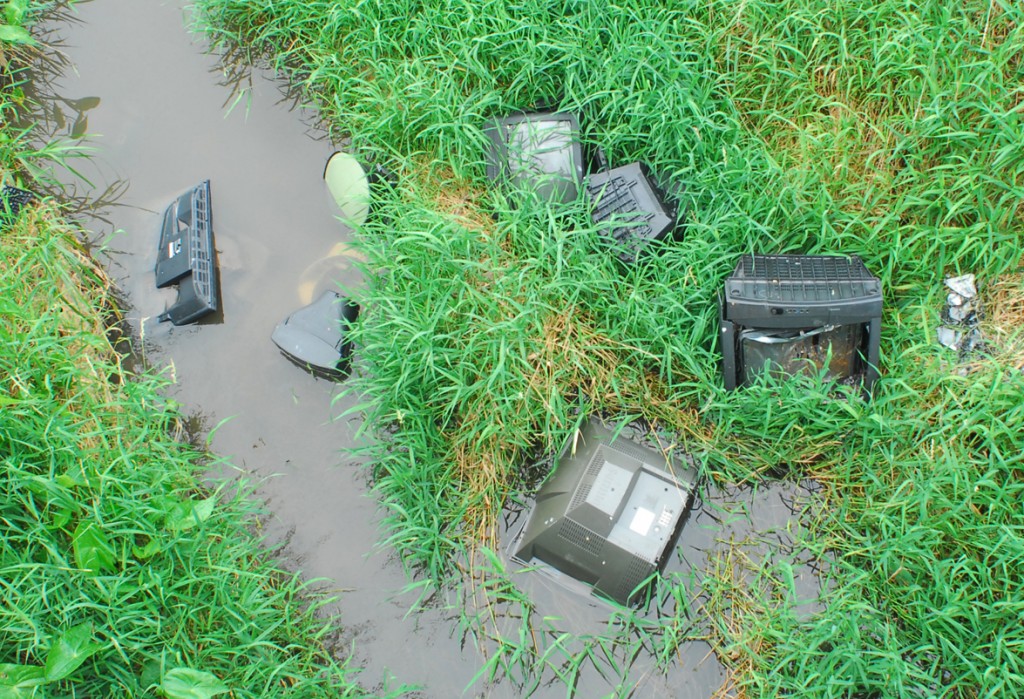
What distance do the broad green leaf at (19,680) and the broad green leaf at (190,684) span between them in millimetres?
337

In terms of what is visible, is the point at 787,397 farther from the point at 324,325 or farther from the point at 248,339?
the point at 248,339

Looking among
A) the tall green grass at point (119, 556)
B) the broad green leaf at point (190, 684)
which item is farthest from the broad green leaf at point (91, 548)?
the broad green leaf at point (190, 684)

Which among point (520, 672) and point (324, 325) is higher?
point (324, 325)

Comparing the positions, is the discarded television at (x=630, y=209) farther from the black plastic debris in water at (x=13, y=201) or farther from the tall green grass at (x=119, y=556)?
the black plastic debris in water at (x=13, y=201)

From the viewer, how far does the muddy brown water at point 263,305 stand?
7.71ft

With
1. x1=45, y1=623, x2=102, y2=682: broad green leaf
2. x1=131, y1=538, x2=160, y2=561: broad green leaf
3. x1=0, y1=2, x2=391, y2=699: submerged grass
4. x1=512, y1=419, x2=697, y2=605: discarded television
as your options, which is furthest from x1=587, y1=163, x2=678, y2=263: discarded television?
x1=45, y1=623, x2=102, y2=682: broad green leaf

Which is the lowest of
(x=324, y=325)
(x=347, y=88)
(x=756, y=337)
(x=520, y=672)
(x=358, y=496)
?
(x=520, y=672)

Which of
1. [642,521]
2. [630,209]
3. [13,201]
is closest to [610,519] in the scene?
[642,521]

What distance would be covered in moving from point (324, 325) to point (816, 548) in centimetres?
184

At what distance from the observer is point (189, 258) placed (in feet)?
8.39

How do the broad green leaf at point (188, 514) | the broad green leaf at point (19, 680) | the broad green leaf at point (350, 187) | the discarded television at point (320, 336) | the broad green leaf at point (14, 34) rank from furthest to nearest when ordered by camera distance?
the broad green leaf at point (14, 34)
the broad green leaf at point (350, 187)
the discarded television at point (320, 336)
the broad green leaf at point (188, 514)
the broad green leaf at point (19, 680)

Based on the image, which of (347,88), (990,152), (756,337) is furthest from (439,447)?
(990,152)

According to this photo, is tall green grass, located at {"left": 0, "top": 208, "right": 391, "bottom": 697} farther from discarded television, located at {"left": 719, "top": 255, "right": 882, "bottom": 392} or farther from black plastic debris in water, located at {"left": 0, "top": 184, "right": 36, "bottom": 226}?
discarded television, located at {"left": 719, "top": 255, "right": 882, "bottom": 392}

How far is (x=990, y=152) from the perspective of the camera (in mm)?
2416
